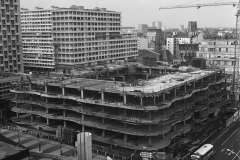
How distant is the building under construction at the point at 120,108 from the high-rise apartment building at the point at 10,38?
3496 centimetres

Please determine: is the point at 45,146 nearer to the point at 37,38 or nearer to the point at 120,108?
the point at 120,108

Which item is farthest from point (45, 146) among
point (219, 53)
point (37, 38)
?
point (37, 38)

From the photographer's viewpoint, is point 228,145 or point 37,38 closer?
point 228,145

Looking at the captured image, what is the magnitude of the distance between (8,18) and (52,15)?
84.2 ft

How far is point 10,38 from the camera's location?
109562 millimetres

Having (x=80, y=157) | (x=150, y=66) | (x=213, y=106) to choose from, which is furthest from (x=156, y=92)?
(x=150, y=66)

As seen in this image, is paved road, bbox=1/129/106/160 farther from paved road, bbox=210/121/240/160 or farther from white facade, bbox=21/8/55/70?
white facade, bbox=21/8/55/70

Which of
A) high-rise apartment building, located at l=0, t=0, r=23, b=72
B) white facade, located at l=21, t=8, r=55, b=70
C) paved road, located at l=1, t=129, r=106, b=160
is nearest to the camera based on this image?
paved road, located at l=1, t=129, r=106, b=160

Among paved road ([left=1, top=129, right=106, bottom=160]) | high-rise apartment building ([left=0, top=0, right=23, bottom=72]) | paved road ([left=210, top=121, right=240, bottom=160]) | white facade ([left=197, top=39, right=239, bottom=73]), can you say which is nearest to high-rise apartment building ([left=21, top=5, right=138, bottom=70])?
high-rise apartment building ([left=0, top=0, right=23, bottom=72])

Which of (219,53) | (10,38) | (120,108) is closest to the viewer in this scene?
(120,108)

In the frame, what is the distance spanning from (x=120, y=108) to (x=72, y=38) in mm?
72557

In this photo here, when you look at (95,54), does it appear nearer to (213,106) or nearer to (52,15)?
(52,15)

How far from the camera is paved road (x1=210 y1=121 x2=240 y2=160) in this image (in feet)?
197

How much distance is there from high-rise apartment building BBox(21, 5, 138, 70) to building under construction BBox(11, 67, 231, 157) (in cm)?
4859
